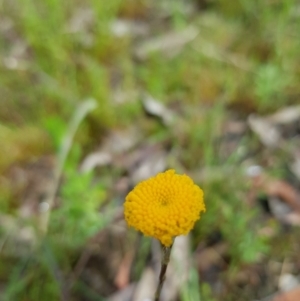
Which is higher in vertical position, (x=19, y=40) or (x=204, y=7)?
(x=19, y=40)

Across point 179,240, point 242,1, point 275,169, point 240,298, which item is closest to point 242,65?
point 242,1

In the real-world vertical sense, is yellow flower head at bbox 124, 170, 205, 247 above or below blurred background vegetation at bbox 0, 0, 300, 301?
above

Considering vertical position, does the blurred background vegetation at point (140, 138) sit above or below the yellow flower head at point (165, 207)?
below

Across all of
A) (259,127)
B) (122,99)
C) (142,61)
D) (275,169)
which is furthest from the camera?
(142,61)

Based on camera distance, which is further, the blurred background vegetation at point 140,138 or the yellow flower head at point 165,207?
the blurred background vegetation at point 140,138

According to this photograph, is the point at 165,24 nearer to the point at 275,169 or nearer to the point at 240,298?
the point at 275,169
